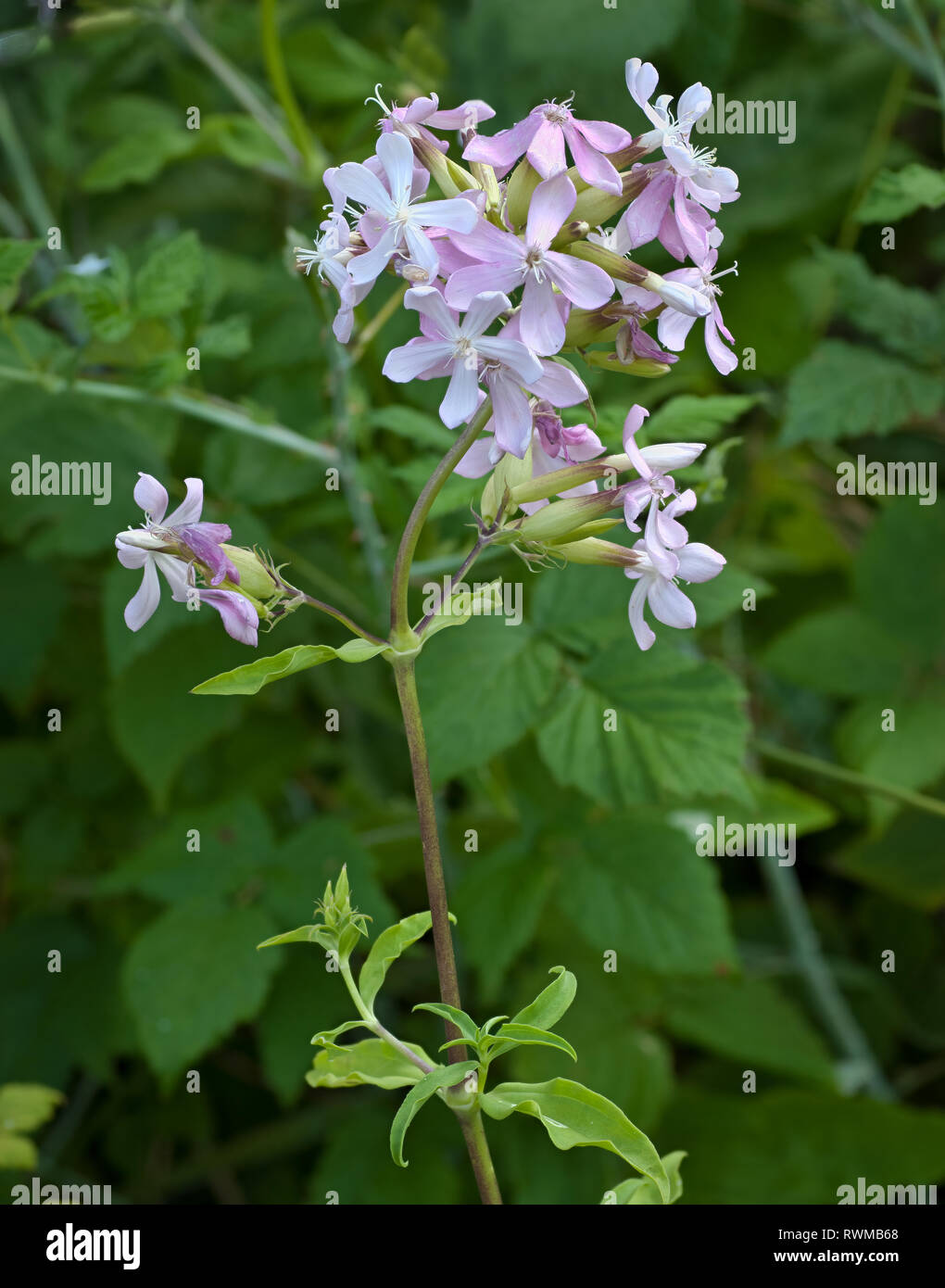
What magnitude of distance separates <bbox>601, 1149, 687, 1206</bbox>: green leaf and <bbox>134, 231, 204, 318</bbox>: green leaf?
0.99 metres

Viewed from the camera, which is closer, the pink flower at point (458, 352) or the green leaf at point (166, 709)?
the pink flower at point (458, 352)

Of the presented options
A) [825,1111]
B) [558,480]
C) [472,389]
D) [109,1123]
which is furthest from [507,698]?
[109,1123]

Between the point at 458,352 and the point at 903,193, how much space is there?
0.77 meters

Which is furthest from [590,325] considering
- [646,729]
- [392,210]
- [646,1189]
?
[646,1189]

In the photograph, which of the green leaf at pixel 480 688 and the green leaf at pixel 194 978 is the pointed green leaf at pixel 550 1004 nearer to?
the green leaf at pixel 480 688

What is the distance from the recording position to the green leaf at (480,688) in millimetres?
1240

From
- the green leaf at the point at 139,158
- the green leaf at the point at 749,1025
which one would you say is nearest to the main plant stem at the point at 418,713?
the green leaf at the point at 749,1025

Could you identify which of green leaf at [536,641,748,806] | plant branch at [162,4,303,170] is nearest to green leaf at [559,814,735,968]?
green leaf at [536,641,748,806]

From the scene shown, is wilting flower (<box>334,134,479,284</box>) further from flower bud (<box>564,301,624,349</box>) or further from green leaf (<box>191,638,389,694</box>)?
green leaf (<box>191,638,389,694</box>)

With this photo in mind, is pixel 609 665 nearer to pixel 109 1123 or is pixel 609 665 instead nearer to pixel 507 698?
pixel 507 698

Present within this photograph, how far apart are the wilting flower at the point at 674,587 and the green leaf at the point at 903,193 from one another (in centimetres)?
62

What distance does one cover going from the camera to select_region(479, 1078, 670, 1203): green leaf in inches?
29.2

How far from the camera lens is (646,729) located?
49.6 inches

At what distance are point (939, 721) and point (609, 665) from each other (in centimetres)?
64
